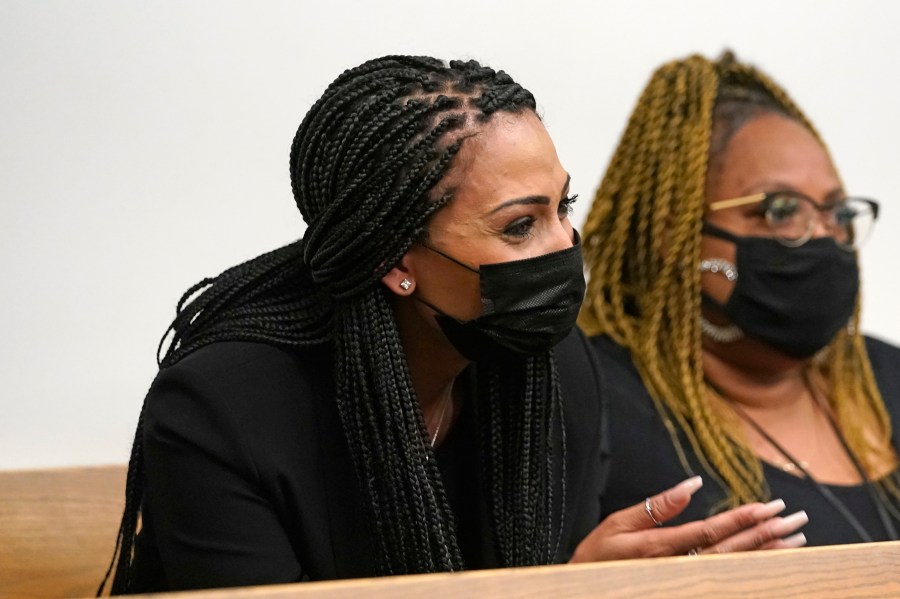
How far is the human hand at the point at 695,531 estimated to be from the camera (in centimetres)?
158

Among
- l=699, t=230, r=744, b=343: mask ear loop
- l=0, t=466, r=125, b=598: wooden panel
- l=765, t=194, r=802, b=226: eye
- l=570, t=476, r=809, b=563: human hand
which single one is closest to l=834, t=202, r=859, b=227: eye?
l=765, t=194, r=802, b=226: eye

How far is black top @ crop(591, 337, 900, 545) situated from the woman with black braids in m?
0.39

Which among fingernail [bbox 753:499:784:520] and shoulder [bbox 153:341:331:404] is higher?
shoulder [bbox 153:341:331:404]

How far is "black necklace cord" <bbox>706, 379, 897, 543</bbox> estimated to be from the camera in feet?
6.75

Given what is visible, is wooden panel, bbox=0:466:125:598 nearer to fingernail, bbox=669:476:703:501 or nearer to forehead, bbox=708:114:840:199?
fingernail, bbox=669:476:703:501

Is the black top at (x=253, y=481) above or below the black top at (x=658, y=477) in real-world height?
above

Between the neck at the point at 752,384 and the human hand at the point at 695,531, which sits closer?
the human hand at the point at 695,531

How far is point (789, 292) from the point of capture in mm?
2082

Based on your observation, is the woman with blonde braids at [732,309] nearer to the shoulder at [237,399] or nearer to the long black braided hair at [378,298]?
the long black braided hair at [378,298]

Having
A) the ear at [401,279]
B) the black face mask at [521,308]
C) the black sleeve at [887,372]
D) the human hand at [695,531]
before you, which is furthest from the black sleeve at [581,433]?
the black sleeve at [887,372]

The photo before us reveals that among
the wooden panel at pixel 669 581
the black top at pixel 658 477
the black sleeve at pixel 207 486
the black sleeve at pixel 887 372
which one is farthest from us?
the black sleeve at pixel 887 372

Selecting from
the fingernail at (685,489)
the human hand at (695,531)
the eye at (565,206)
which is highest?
the eye at (565,206)

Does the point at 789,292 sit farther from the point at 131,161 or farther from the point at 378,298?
the point at 131,161

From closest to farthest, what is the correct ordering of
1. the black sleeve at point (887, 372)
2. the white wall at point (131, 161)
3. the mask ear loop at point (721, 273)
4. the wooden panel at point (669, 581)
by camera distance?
the wooden panel at point (669, 581) → the white wall at point (131, 161) → the mask ear loop at point (721, 273) → the black sleeve at point (887, 372)
